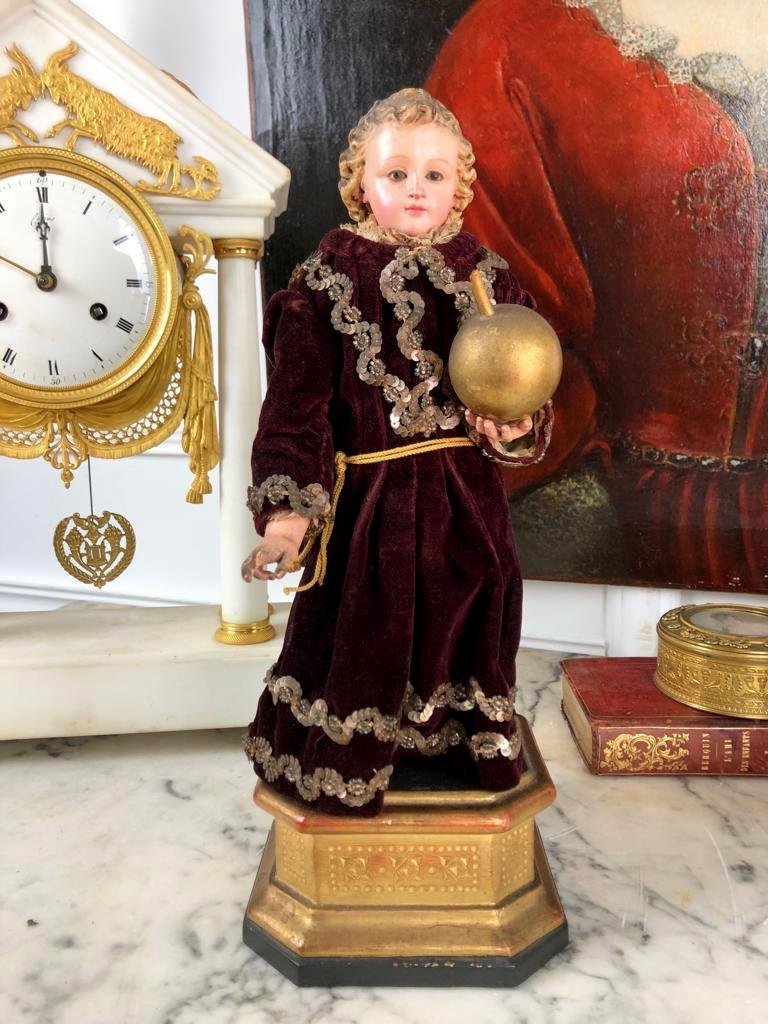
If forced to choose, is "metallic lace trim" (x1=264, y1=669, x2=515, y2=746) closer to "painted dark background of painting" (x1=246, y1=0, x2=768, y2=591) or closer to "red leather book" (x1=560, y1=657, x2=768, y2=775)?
"red leather book" (x1=560, y1=657, x2=768, y2=775)

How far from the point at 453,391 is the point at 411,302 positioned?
0.12m

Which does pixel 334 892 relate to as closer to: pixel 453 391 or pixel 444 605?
pixel 444 605

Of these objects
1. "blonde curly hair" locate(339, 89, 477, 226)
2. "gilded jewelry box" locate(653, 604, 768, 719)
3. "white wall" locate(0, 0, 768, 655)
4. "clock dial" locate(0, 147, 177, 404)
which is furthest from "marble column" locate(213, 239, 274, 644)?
"gilded jewelry box" locate(653, 604, 768, 719)

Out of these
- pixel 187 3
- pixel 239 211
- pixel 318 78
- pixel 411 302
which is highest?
pixel 187 3

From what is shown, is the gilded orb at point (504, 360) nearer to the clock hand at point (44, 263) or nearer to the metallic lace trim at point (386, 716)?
the metallic lace trim at point (386, 716)

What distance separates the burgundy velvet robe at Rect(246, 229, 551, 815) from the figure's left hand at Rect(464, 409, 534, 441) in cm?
3

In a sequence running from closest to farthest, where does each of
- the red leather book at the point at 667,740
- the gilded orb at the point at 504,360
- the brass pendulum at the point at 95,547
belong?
1. the gilded orb at the point at 504,360
2. the red leather book at the point at 667,740
3. the brass pendulum at the point at 95,547

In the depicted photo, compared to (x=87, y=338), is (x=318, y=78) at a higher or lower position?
higher

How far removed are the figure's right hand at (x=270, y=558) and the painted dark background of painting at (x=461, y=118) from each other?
114cm

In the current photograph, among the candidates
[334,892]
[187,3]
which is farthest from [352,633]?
[187,3]

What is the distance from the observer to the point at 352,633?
103cm

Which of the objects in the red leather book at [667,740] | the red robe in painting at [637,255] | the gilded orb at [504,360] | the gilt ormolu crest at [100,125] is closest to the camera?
the gilded orb at [504,360]

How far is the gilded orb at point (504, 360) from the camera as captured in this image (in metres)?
0.93

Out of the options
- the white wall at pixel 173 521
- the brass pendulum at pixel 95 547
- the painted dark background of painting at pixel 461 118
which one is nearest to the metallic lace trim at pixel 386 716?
the brass pendulum at pixel 95 547
